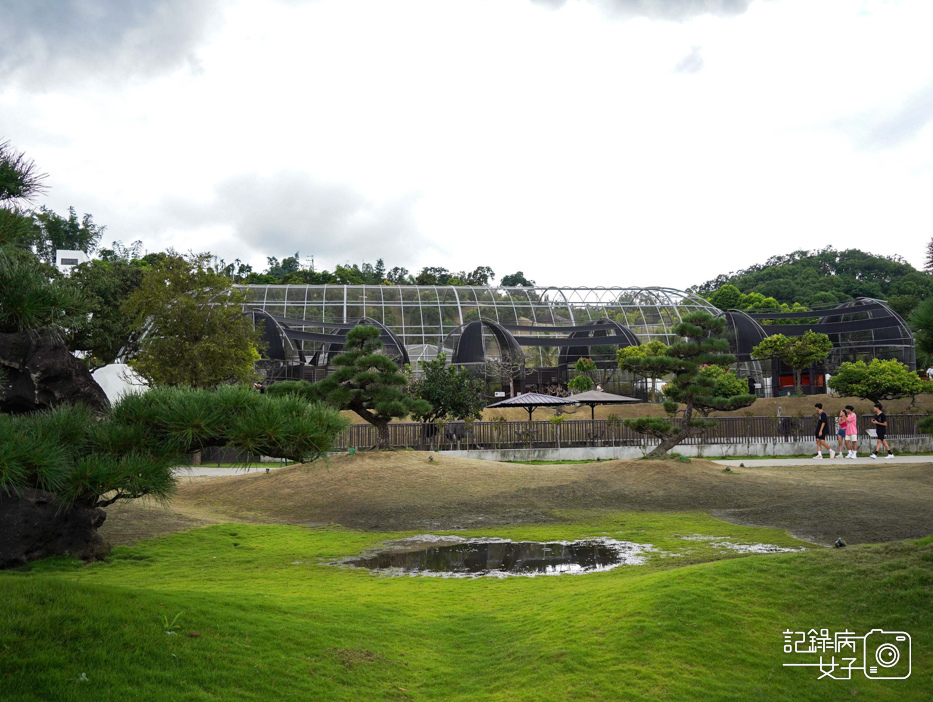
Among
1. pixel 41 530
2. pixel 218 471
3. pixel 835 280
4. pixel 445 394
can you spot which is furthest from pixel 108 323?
pixel 835 280

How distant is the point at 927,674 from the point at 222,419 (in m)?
5.21

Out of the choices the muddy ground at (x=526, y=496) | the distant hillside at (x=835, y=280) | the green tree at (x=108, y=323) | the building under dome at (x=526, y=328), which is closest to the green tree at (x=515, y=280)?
the distant hillside at (x=835, y=280)

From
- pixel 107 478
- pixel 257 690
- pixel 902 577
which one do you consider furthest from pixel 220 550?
pixel 902 577

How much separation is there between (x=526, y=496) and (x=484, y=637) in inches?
361

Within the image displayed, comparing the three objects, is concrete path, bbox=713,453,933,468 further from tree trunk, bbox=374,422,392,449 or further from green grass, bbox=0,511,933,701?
green grass, bbox=0,511,933,701

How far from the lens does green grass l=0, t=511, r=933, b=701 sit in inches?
163

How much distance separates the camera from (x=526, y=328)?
131 ft

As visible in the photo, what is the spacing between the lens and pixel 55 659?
391cm

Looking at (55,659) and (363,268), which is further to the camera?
(363,268)

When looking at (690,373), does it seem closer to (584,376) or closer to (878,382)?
(878,382)

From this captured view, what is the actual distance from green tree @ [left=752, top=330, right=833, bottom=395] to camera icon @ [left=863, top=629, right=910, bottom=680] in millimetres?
35099

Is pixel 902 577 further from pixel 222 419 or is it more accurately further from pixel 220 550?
pixel 220 550

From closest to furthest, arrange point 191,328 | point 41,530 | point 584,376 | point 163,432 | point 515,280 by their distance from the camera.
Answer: point 163,432 → point 41,530 → point 191,328 → point 584,376 → point 515,280

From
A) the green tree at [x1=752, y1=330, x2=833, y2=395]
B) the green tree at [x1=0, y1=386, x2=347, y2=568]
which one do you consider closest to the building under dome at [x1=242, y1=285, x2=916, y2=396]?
the green tree at [x1=752, y1=330, x2=833, y2=395]
